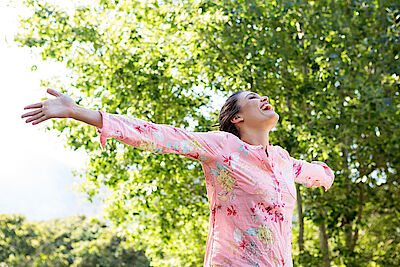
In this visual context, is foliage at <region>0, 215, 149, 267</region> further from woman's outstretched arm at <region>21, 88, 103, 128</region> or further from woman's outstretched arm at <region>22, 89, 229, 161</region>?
woman's outstretched arm at <region>21, 88, 103, 128</region>

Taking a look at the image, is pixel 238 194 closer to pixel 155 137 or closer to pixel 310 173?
pixel 155 137

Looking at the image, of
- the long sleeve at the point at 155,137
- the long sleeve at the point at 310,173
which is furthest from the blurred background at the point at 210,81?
the long sleeve at the point at 155,137

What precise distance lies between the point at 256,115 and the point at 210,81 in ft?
12.6

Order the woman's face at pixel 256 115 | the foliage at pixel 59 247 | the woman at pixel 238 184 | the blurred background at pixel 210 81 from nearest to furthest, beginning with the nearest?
the woman at pixel 238 184 → the woman's face at pixel 256 115 → the blurred background at pixel 210 81 → the foliage at pixel 59 247

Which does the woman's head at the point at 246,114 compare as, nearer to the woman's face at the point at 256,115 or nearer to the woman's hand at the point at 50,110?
the woman's face at the point at 256,115

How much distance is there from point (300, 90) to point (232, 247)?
159 inches

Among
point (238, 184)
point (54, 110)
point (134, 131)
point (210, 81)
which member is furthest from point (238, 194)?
point (210, 81)

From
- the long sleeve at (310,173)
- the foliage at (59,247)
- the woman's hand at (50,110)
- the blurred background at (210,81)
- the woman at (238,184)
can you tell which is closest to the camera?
the woman's hand at (50,110)

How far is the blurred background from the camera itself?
5391mm

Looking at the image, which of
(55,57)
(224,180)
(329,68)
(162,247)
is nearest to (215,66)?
(329,68)

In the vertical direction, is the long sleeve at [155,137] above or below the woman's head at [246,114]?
below

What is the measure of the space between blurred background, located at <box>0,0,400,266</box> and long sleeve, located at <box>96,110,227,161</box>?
3.38 meters

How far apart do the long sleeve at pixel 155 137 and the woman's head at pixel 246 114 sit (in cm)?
23

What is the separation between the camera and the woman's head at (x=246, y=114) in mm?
1987
